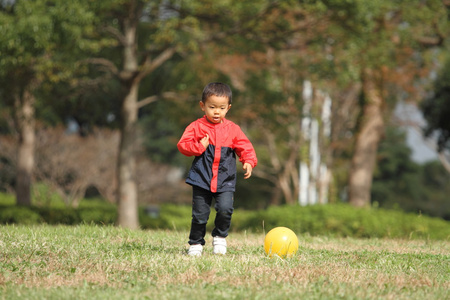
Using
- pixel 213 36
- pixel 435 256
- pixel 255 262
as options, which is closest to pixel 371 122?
pixel 213 36

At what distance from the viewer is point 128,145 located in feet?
52.7

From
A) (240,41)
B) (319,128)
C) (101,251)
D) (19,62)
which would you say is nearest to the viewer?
(101,251)

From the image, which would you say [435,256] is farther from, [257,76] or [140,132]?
[140,132]

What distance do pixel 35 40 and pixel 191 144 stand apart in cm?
761

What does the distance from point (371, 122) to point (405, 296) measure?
1555 cm

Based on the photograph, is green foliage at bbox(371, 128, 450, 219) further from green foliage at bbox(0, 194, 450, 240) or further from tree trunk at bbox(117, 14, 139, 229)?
tree trunk at bbox(117, 14, 139, 229)

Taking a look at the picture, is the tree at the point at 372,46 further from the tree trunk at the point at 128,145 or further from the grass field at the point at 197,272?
the grass field at the point at 197,272

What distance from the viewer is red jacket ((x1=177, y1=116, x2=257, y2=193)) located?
19.1 ft

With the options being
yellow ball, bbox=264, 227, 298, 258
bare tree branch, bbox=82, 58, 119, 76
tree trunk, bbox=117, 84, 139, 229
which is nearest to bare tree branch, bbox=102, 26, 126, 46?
bare tree branch, bbox=82, 58, 119, 76

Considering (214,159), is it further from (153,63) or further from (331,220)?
(153,63)

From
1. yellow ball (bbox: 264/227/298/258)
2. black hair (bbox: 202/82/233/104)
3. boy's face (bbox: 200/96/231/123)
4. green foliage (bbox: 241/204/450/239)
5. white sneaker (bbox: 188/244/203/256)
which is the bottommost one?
green foliage (bbox: 241/204/450/239)

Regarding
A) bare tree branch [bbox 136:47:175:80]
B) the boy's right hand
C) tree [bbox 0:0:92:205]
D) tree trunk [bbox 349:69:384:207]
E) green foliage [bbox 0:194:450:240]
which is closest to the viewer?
the boy's right hand

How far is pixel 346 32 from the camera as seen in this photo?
15336mm

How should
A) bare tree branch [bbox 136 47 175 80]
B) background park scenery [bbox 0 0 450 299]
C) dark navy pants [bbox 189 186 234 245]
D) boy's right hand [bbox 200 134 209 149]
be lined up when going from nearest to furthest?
1. background park scenery [bbox 0 0 450 299]
2. boy's right hand [bbox 200 134 209 149]
3. dark navy pants [bbox 189 186 234 245]
4. bare tree branch [bbox 136 47 175 80]
